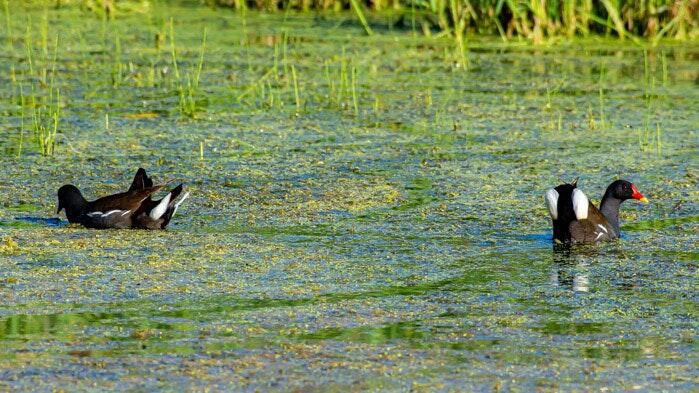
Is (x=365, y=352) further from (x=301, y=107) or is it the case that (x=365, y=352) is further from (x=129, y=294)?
(x=301, y=107)

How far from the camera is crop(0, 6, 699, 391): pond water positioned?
399cm

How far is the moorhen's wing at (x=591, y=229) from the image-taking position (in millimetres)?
5742

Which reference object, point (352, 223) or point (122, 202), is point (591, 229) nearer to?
point (352, 223)

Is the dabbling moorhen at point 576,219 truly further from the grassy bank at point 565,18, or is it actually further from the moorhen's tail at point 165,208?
the grassy bank at point 565,18

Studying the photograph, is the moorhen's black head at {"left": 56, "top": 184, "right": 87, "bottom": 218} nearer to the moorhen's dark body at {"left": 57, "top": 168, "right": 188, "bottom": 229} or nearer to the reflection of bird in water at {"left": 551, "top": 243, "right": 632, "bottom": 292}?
the moorhen's dark body at {"left": 57, "top": 168, "right": 188, "bottom": 229}

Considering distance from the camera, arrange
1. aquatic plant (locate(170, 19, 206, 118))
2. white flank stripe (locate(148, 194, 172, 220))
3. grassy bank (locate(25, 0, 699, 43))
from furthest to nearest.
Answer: grassy bank (locate(25, 0, 699, 43)) → aquatic plant (locate(170, 19, 206, 118)) → white flank stripe (locate(148, 194, 172, 220))

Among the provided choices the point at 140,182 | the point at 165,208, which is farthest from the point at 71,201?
the point at 165,208

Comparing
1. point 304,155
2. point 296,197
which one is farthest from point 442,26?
point 296,197

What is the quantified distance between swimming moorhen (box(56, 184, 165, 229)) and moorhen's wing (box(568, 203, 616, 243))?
1.91 m

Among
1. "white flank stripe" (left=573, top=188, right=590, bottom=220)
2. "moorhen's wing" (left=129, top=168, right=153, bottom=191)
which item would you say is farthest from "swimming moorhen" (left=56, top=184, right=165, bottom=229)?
"white flank stripe" (left=573, top=188, right=590, bottom=220)

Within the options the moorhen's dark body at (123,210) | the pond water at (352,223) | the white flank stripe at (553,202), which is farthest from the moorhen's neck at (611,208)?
the moorhen's dark body at (123,210)

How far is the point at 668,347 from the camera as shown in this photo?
4141 millimetres

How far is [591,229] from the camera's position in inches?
228

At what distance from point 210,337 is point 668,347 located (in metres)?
1.43
